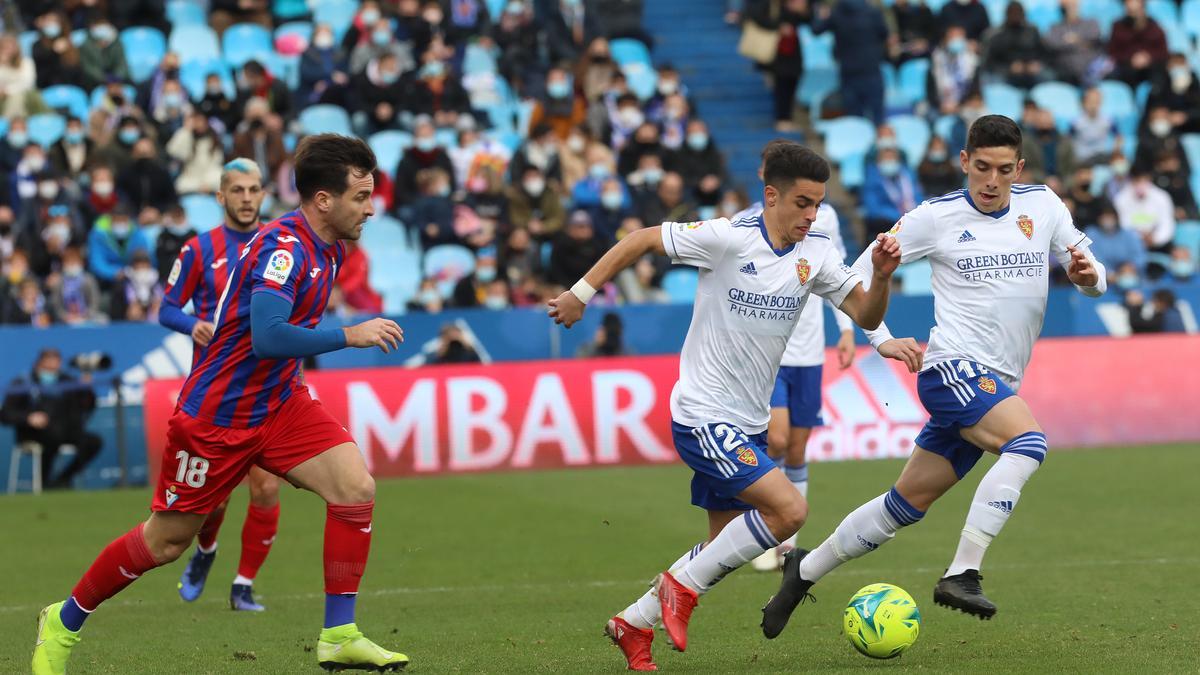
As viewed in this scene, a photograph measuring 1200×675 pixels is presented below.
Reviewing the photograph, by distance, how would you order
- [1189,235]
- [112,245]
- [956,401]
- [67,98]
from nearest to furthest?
[956,401] → [112,245] → [67,98] → [1189,235]

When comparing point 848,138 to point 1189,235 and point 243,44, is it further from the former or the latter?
point 243,44

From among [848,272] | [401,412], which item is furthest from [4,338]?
[848,272]

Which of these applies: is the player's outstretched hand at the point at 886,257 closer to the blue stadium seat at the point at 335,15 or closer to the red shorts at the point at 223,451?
the red shorts at the point at 223,451

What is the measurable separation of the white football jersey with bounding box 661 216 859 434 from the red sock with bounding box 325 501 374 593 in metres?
1.45

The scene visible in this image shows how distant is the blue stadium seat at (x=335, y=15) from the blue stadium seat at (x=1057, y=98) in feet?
32.0

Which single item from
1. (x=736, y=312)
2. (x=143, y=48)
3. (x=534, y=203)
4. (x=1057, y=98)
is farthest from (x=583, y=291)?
(x=1057, y=98)

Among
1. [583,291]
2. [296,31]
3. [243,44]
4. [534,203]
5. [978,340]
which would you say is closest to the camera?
[583,291]

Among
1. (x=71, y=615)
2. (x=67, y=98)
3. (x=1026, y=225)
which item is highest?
(x=67, y=98)

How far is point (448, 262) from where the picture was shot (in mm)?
20375

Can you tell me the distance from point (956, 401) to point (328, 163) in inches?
122

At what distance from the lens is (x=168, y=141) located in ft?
69.1

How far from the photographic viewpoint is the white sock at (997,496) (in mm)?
7766

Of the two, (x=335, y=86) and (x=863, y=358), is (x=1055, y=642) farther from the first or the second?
(x=335, y=86)

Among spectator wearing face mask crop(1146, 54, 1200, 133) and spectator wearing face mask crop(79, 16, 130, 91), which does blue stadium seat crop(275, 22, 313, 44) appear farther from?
spectator wearing face mask crop(1146, 54, 1200, 133)
